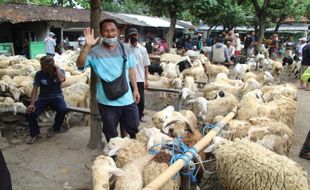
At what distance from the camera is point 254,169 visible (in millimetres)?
2887

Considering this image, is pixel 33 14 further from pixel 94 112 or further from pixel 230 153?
pixel 230 153

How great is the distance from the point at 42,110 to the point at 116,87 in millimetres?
2134

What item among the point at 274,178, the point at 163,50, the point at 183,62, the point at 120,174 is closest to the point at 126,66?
the point at 120,174

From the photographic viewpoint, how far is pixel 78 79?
24.1ft

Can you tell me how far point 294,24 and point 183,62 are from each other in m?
35.4

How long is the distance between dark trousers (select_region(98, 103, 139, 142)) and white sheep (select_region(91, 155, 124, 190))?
39.0 inches

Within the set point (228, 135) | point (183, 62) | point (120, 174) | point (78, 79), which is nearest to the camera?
point (120, 174)

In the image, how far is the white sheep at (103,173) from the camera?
2.54 meters

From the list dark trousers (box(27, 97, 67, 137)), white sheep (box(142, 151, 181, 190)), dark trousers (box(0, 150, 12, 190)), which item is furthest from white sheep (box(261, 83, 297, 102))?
dark trousers (box(0, 150, 12, 190))

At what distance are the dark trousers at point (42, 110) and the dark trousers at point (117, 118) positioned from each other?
5.45ft

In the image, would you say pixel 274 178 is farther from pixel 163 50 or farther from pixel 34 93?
pixel 163 50

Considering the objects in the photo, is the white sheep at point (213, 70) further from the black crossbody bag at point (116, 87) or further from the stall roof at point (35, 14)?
the stall roof at point (35, 14)

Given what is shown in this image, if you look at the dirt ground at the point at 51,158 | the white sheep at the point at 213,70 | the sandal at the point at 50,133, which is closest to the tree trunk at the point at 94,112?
the dirt ground at the point at 51,158

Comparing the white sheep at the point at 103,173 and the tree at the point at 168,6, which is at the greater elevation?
the tree at the point at 168,6
